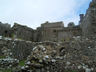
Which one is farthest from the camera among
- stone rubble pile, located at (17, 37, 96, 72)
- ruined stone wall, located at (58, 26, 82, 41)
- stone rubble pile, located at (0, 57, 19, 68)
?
ruined stone wall, located at (58, 26, 82, 41)

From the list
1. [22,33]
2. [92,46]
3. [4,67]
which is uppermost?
[22,33]

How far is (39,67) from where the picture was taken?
543 centimetres

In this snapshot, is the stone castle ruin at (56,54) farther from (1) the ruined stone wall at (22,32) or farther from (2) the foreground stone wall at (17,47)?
(1) the ruined stone wall at (22,32)

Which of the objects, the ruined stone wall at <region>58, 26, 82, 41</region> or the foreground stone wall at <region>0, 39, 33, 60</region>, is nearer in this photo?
the foreground stone wall at <region>0, 39, 33, 60</region>

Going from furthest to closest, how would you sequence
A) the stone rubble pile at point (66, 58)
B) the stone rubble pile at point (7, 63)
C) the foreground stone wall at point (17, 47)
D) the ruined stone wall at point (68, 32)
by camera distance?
the ruined stone wall at point (68, 32) < the foreground stone wall at point (17, 47) < the stone rubble pile at point (7, 63) < the stone rubble pile at point (66, 58)

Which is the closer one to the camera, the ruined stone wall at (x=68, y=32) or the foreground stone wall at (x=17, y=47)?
the foreground stone wall at (x=17, y=47)

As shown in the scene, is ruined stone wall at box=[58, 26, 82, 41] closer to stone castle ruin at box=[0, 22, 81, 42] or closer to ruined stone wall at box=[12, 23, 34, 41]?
stone castle ruin at box=[0, 22, 81, 42]

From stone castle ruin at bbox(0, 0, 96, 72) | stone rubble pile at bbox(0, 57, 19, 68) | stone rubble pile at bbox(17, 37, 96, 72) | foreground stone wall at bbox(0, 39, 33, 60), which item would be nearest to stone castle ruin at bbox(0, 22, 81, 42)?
foreground stone wall at bbox(0, 39, 33, 60)

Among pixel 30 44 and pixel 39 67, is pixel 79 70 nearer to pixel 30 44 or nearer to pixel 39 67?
pixel 39 67

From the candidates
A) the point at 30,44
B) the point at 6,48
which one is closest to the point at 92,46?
the point at 30,44

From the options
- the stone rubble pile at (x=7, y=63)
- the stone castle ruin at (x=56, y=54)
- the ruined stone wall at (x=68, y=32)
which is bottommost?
the stone rubble pile at (x=7, y=63)

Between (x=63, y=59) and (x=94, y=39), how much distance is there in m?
2.18

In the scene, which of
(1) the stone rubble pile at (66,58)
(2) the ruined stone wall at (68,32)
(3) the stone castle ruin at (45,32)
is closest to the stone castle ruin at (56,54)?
(1) the stone rubble pile at (66,58)

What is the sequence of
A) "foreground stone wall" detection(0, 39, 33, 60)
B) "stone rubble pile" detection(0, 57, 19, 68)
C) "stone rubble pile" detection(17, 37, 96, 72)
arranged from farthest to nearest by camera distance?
"foreground stone wall" detection(0, 39, 33, 60), "stone rubble pile" detection(0, 57, 19, 68), "stone rubble pile" detection(17, 37, 96, 72)
